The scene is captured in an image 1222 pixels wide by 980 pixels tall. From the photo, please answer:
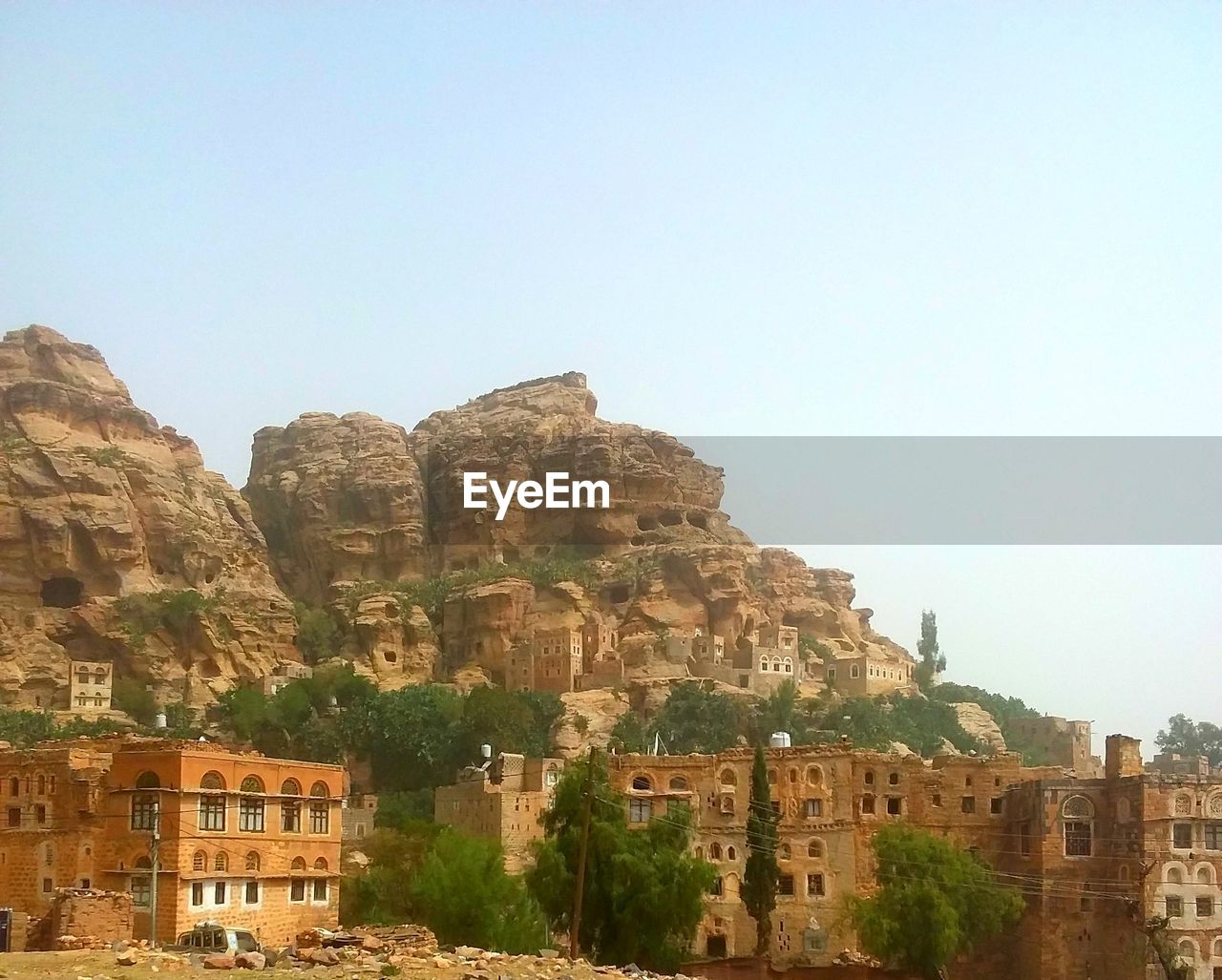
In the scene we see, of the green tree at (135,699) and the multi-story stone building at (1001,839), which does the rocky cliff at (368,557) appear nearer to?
the green tree at (135,699)

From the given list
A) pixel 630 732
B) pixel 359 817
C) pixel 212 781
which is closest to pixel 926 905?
pixel 212 781

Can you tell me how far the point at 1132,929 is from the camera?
67750mm

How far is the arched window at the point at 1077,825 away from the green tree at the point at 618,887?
19478 mm

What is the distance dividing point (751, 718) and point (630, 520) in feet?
99.4

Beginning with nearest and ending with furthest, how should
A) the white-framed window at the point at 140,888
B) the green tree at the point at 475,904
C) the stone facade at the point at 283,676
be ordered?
the white-framed window at the point at 140,888
the green tree at the point at 475,904
the stone facade at the point at 283,676

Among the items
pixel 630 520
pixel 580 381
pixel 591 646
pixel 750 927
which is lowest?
pixel 750 927

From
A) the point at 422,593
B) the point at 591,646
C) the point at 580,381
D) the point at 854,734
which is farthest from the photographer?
the point at 580,381

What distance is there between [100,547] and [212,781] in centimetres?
6042

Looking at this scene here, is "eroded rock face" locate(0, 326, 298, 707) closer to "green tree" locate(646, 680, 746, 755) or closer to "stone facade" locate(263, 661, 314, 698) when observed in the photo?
"stone facade" locate(263, 661, 314, 698)

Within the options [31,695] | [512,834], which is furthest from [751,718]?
[31,695]

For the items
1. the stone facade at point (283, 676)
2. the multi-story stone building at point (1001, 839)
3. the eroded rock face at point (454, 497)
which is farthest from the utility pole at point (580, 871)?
the eroded rock face at point (454, 497)

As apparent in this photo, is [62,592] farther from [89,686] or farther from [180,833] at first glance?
[180,833]

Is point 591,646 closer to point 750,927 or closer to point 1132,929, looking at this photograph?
point 750,927

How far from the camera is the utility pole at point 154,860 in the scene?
4988 cm
